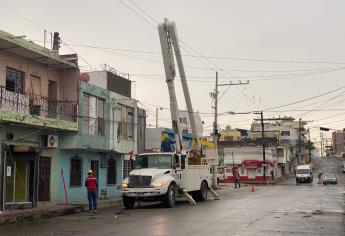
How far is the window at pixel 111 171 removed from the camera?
105 feet

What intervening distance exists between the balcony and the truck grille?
15.5 ft

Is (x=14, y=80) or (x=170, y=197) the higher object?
(x=14, y=80)

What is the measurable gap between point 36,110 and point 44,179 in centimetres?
341

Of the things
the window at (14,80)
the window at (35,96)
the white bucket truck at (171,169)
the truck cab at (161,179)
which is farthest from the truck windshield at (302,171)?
the window at (14,80)

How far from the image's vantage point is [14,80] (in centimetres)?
2336

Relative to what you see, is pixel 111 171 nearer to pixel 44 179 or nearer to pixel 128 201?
pixel 44 179

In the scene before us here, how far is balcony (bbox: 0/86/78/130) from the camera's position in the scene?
21.2 metres

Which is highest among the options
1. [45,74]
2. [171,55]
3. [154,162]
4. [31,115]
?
[171,55]

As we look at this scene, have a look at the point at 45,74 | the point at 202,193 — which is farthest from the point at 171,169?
the point at 45,74

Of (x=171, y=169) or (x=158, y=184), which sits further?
(x=171, y=169)

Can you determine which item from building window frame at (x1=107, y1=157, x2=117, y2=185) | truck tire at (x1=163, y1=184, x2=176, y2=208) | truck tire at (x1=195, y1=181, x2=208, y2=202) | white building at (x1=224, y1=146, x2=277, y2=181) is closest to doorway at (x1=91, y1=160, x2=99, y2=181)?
building window frame at (x1=107, y1=157, x2=117, y2=185)

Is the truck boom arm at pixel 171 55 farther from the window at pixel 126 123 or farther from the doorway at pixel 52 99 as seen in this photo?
the window at pixel 126 123

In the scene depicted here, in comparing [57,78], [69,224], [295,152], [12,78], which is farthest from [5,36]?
[295,152]

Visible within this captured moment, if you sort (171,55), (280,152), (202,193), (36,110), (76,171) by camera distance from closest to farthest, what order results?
(36,110), (202,193), (171,55), (76,171), (280,152)
